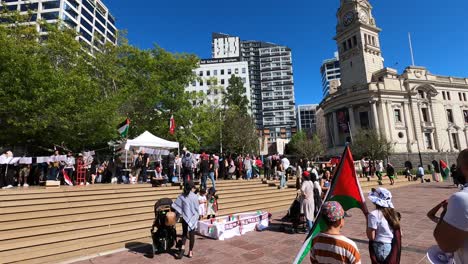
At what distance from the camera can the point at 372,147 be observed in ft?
141

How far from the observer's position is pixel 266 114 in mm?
116562

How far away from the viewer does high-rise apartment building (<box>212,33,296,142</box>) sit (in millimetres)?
109000

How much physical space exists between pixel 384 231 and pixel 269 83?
11973 centimetres

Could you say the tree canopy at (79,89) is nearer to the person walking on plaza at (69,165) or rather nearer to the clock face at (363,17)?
the person walking on plaza at (69,165)

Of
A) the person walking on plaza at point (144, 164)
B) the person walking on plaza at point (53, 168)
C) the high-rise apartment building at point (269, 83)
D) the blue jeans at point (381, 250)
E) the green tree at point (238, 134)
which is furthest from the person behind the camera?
the high-rise apartment building at point (269, 83)

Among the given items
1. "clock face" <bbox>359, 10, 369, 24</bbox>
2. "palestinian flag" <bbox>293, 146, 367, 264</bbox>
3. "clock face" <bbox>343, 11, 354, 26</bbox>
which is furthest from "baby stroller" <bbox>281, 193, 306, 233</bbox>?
"clock face" <bbox>343, 11, 354, 26</bbox>

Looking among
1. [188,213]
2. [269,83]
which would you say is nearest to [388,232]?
[188,213]

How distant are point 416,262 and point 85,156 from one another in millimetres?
15359

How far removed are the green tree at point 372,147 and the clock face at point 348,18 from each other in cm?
2825

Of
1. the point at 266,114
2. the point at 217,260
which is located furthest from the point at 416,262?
the point at 266,114

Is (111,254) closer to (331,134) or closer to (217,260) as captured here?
(217,260)

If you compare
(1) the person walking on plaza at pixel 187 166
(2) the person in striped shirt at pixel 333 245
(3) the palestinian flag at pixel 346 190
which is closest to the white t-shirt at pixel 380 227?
(3) the palestinian flag at pixel 346 190

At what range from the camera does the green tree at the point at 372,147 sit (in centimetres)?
4284

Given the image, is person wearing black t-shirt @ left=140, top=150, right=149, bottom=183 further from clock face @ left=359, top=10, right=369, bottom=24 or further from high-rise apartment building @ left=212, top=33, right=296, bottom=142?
high-rise apartment building @ left=212, top=33, right=296, bottom=142
